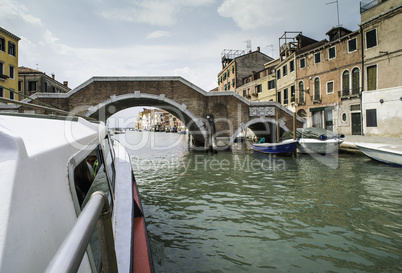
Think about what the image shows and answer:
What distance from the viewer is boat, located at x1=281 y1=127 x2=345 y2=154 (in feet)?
36.4

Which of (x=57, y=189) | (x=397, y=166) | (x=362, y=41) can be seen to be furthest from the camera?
(x=362, y=41)

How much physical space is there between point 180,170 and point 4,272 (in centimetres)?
814

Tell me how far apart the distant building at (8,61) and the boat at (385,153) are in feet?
69.1

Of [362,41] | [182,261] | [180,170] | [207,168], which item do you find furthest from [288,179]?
[362,41]

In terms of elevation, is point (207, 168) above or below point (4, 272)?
below

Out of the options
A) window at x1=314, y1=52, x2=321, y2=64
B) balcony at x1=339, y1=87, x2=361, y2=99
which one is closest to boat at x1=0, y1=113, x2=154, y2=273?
balcony at x1=339, y1=87, x2=361, y2=99

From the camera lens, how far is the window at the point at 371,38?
581 inches

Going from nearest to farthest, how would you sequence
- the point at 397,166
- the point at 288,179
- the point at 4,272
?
the point at 4,272 → the point at 288,179 → the point at 397,166

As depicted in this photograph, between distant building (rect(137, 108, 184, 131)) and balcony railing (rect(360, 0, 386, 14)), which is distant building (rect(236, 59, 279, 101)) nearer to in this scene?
balcony railing (rect(360, 0, 386, 14))

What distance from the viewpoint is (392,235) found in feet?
11.5

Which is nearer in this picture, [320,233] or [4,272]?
[4,272]

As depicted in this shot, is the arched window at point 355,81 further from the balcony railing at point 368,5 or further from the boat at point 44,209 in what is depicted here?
the boat at point 44,209

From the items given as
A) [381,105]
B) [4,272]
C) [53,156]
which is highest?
[381,105]

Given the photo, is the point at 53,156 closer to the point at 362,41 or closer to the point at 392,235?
the point at 392,235
